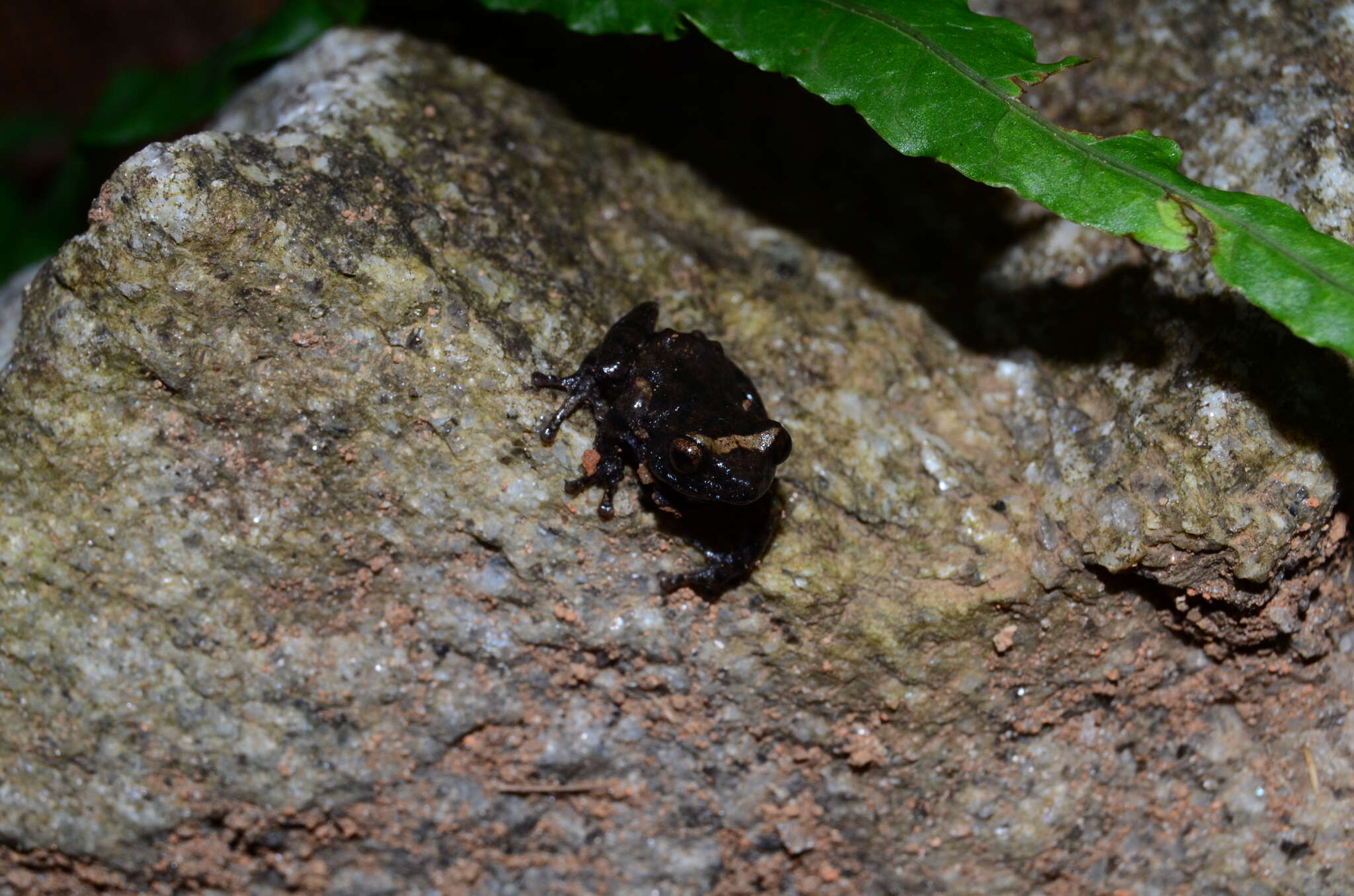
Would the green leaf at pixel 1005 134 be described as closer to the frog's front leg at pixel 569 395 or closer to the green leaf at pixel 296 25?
the frog's front leg at pixel 569 395

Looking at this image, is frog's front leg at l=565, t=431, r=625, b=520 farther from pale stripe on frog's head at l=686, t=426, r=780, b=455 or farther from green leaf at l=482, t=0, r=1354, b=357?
green leaf at l=482, t=0, r=1354, b=357

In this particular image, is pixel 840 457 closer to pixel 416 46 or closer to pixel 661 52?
pixel 661 52

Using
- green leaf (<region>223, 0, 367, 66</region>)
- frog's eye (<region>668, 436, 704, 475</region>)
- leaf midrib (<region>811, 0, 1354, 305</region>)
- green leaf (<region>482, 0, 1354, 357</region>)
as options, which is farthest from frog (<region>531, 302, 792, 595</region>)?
green leaf (<region>223, 0, 367, 66</region>)

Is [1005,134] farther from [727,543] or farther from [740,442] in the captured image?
[727,543]

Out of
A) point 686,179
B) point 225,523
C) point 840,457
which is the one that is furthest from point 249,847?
point 686,179

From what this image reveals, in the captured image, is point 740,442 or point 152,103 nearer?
point 740,442

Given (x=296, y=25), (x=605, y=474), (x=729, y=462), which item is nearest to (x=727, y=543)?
(x=729, y=462)

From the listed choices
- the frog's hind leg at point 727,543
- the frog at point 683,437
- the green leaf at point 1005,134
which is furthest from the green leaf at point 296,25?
the frog's hind leg at point 727,543
